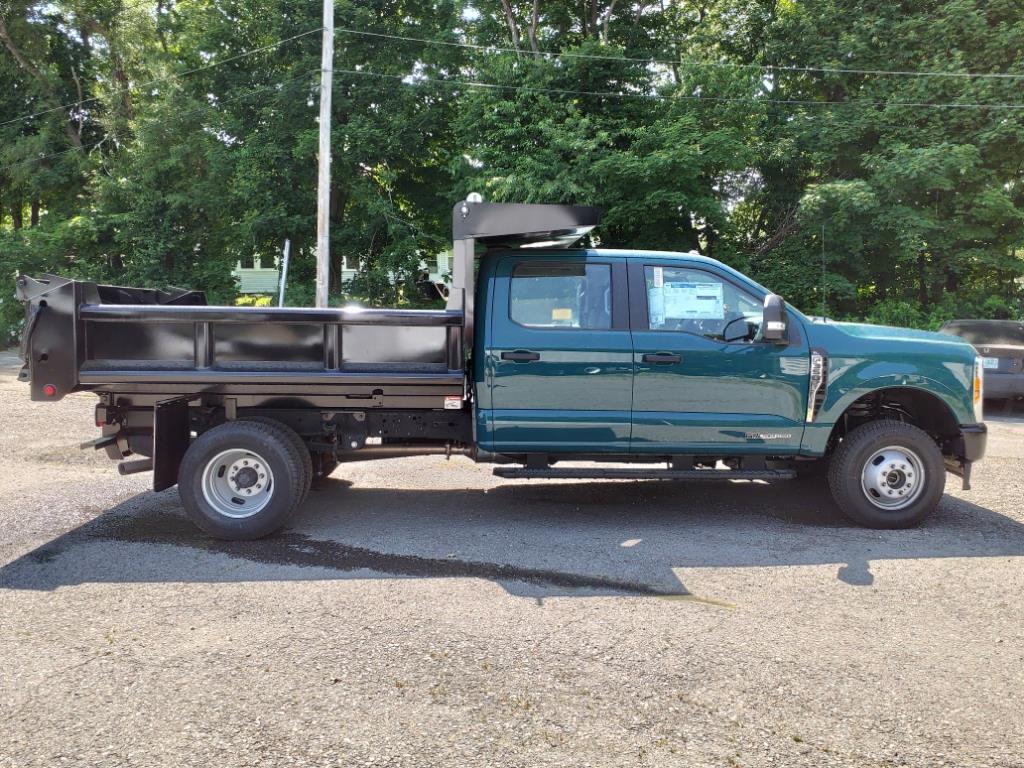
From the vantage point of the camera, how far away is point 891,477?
5789 millimetres

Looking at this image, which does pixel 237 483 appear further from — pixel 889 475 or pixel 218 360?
pixel 889 475

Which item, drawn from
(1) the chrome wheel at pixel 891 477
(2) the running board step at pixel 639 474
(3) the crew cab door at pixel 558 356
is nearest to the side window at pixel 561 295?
(3) the crew cab door at pixel 558 356

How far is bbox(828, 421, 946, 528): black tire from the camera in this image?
5711 mm

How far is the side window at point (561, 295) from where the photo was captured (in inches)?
222

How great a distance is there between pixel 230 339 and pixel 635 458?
306 cm

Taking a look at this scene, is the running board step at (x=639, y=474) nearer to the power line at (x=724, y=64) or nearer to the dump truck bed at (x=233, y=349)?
the dump truck bed at (x=233, y=349)

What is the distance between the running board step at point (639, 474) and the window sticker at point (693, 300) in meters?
1.16

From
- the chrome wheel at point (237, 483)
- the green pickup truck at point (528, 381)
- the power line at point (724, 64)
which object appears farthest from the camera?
the power line at point (724, 64)

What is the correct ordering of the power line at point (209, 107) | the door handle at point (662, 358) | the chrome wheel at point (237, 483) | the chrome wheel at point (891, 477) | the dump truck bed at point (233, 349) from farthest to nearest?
the power line at point (209, 107) → the chrome wheel at point (891, 477) → the door handle at point (662, 358) → the chrome wheel at point (237, 483) → the dump truck bed at point (233, 349)

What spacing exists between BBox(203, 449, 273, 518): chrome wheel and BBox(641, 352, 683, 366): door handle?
2824 mm

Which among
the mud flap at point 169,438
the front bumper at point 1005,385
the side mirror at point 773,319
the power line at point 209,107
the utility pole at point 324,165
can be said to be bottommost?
the mud flap at point 169,438

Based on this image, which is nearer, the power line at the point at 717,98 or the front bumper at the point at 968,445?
the front bumper at the point at 968,445

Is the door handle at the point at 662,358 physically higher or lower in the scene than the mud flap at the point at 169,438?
higher

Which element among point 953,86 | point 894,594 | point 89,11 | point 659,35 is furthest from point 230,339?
point 89,11
